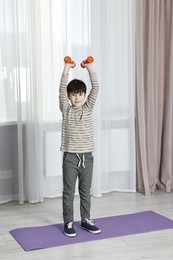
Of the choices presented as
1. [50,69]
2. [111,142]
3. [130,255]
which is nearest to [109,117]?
[111,142]

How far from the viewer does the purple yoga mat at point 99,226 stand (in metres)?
2.94

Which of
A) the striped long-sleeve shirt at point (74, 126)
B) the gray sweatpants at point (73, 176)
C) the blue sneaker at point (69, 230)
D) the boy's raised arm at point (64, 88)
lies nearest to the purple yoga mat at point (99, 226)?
the blue sneaker at point (69, 230)

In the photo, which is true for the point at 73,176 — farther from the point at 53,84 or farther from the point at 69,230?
the point at 53,84

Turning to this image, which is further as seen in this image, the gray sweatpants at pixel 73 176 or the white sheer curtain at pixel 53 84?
the white sheer curtain at pixel 53 84

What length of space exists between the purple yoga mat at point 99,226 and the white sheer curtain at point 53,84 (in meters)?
0.71

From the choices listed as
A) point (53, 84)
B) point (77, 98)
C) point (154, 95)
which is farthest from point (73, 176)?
point (154, 95)

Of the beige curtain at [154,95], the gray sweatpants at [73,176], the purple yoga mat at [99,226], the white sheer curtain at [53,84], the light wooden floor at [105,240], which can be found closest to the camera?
the light wooden floor at [105,240]

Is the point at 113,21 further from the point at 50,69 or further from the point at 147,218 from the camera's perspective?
the point at 147,218

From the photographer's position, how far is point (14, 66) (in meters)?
3.75

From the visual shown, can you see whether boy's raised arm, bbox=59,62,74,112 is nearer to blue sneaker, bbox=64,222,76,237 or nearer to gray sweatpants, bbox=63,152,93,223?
gray sweatpants, bbox=63,152,93,223

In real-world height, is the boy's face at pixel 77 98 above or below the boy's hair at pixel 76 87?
below

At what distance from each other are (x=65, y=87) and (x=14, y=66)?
3.02 ft

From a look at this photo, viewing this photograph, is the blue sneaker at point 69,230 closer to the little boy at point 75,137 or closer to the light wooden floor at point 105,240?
the little boy at point 75,137

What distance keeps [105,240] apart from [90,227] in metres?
0.19
